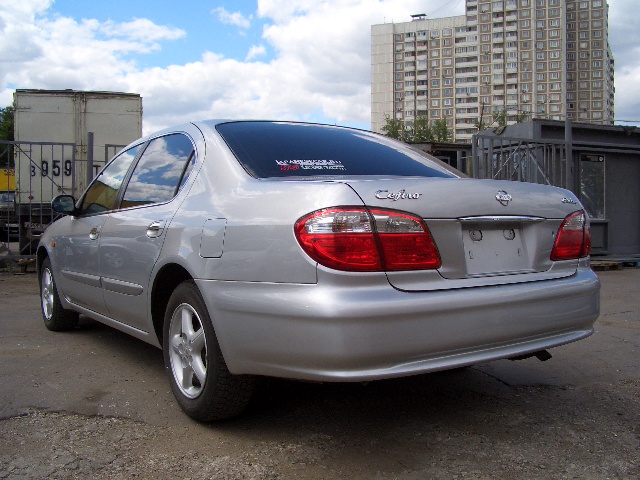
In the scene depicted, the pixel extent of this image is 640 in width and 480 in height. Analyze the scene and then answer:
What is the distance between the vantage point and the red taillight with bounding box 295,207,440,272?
7.85 ft

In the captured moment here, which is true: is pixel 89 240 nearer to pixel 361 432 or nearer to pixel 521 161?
pixel 361 432

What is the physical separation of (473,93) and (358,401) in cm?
13445

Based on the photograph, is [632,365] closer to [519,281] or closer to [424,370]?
[519,281]

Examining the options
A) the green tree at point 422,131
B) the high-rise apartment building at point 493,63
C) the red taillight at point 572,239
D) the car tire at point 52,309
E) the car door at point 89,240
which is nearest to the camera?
the red taillight at point 572,239

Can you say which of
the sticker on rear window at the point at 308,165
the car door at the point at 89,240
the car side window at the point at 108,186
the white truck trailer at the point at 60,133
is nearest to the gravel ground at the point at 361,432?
the car door at the point at 89,240

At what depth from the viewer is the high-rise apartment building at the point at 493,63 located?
12700cm

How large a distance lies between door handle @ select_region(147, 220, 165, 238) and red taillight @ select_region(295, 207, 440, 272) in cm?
110

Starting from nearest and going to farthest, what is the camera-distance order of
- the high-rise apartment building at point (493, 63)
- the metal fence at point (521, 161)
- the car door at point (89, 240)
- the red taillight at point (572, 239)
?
the red taillight at point (572, 239) → the car door at point (89, 240) → the metal fence at point (521, 161) → the high-rise apartment building at point (493, 63)

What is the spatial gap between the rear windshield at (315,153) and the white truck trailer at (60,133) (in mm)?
9567

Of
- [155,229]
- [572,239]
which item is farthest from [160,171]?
[572,239]

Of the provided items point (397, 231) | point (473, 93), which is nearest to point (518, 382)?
point (397, 231)

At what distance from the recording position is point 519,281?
9.09ft

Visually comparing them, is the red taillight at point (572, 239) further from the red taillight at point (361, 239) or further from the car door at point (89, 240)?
the car door at point (89, 240)

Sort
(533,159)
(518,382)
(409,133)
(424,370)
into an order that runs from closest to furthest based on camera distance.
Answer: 1. (424,370)
2. (518,382)
3. (533,159)
4. (409,133)
